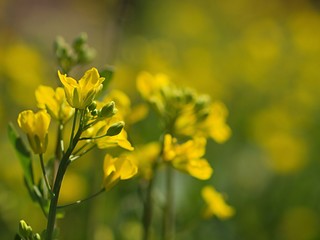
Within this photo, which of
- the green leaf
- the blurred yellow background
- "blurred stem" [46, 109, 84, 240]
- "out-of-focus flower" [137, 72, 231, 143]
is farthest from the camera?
the blurred yellow background

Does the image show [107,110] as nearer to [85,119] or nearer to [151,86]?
A: [85,119]

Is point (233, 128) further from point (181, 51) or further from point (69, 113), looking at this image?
point (69, 113)

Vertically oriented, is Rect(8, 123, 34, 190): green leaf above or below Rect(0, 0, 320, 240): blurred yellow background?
above

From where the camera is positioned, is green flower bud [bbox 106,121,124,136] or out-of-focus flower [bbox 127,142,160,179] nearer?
green flower bud [bbox 106,121,124,136]

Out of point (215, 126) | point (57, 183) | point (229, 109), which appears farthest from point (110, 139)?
point (229, 109)

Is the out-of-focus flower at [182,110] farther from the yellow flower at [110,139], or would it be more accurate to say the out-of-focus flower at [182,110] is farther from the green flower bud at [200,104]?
the yellow flower at [110,139]

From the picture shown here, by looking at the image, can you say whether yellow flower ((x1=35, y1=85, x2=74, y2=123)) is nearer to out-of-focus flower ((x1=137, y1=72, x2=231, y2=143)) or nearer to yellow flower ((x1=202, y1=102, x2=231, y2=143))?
out-of-focus flower ((x1=137, y1=72, x2=231, y2=143))

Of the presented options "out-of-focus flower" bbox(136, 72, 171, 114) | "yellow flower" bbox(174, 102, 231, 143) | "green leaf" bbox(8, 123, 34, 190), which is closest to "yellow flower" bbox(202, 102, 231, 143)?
"yellow flower" bbox(174, 102, 231, 143)
